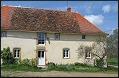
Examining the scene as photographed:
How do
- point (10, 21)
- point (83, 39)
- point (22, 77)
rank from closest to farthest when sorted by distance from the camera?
point (22, 77)
point (10, 21)
point (83, 39)

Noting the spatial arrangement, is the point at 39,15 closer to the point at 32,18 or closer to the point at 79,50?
the point at 32,18

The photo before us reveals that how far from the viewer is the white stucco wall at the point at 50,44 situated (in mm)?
26688

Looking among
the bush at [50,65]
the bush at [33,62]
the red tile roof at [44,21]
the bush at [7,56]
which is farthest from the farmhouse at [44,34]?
the bush at [50,65]

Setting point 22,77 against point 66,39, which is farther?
point 66,39

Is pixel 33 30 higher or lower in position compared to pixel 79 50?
higher

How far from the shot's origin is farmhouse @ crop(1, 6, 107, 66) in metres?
26.9

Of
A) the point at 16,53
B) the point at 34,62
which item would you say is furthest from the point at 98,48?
the point at 16,53

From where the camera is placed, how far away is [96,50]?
99.9 ft

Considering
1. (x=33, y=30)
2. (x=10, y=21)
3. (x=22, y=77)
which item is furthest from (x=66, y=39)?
(x=22, y=77)

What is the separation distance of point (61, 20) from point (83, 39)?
13.7ft

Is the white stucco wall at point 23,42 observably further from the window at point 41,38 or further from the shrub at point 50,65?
the shrub at point 50,65

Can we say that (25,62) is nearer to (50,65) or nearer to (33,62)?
(33,62)

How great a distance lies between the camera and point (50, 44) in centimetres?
2812

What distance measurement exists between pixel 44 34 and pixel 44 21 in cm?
242
